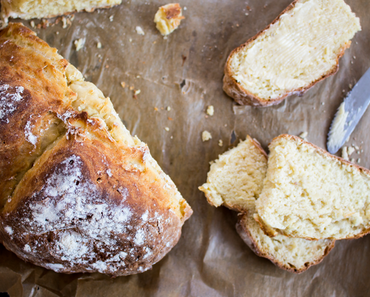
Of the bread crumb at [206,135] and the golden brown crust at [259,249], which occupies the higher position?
the bread crumb at [206,135]

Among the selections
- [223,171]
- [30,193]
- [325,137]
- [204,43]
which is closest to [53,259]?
[30,193]

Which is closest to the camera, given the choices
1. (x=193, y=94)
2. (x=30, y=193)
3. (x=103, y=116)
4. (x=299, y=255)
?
(x=30, y=193)

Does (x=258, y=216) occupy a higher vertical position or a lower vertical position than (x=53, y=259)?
higher

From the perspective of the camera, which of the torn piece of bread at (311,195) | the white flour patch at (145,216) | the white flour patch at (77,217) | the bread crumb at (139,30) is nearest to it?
the white flour patch at (77,217)

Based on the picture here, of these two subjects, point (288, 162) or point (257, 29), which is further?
point (257, 29)

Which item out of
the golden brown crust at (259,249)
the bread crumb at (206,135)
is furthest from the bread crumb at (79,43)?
the golden brown crust at (259,249)

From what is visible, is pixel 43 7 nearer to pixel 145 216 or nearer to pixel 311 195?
pixel 145 216

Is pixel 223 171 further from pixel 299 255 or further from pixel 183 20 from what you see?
pixel 183 20

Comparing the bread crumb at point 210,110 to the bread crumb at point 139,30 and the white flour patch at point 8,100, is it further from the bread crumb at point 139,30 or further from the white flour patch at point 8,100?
the white flour patch at point 8,100
